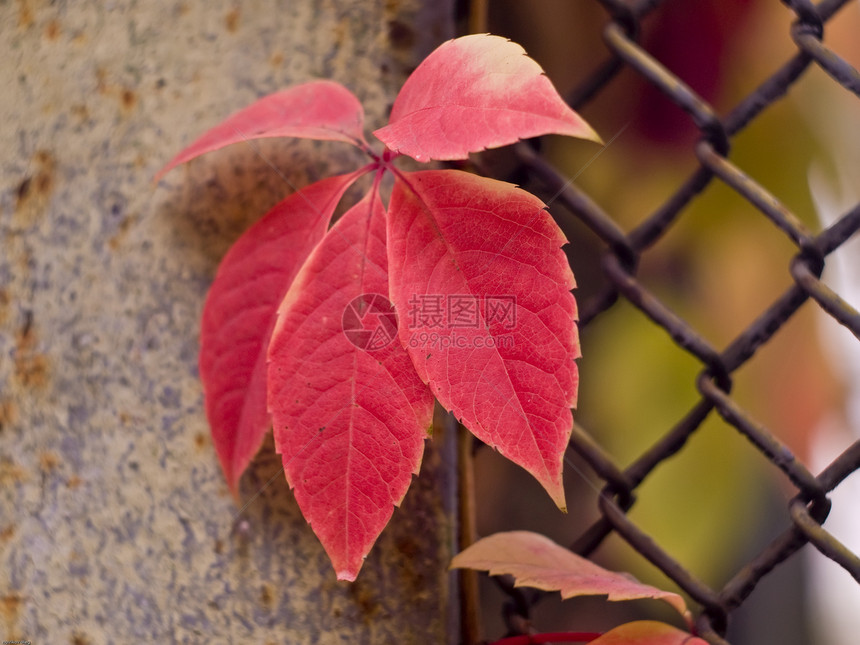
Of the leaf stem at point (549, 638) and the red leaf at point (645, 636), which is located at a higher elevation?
the red leaf at point (645, 636)

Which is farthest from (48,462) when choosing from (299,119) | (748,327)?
(748,327)

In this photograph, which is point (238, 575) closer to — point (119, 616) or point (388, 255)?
point (119, 616)

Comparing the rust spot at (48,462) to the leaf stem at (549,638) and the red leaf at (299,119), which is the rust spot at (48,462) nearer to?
the red leaf at (299,119)

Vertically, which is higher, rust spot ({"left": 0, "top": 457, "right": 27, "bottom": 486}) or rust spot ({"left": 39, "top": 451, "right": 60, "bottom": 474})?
rust spot ({"left": 39, "top": 451, "right": 60, "bottom": 474})

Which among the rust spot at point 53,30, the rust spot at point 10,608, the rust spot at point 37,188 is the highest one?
the rust spot at point 53,30

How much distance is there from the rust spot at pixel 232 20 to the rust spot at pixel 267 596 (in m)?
0.35

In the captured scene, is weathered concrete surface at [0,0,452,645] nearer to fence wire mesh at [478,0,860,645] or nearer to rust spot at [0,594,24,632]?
rust spot at [0,594,24,632]

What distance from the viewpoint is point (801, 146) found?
76 cm

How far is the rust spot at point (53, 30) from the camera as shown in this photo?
1.37ft

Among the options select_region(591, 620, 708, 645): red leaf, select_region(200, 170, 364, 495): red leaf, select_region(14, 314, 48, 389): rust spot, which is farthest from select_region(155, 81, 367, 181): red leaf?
select_region(591, 620, 708, 645): red leaf

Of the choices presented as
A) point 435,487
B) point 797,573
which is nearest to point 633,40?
point 435,487

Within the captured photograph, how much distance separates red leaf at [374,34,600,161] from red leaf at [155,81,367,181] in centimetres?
Answer: 6

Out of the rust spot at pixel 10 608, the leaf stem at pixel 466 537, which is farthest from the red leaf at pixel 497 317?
the rust spot at pixel 10 608

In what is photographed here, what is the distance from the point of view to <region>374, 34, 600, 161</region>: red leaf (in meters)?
0.24
